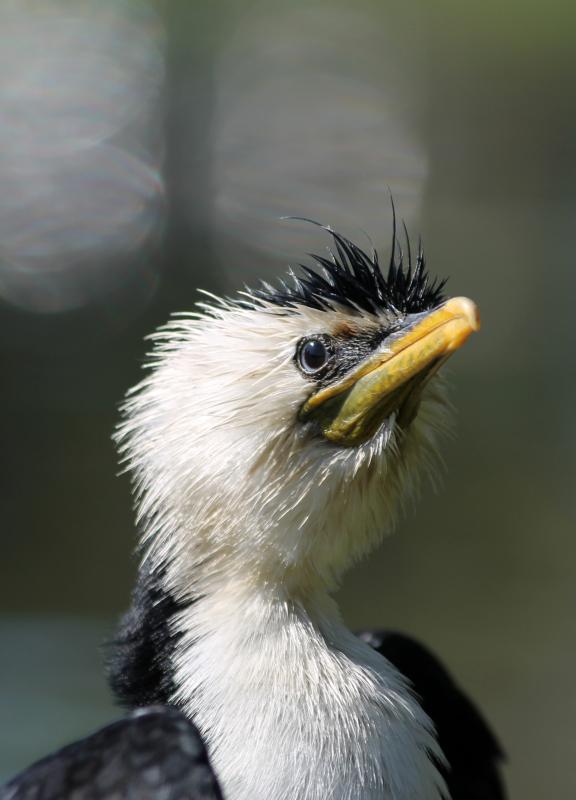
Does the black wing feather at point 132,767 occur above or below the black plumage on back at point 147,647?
below

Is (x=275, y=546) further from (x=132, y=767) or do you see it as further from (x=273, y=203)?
(x=273, y=203)

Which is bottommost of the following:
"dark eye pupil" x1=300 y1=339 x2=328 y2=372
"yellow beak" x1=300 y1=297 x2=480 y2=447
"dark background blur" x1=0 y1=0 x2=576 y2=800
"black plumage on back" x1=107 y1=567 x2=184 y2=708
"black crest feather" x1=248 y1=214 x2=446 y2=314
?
"black plumage on back" x1=107 y1=567 x2=184 y2=708

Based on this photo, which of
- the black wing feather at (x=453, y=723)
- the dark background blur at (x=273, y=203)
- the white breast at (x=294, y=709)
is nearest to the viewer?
the white breast at (x=294, y=709)

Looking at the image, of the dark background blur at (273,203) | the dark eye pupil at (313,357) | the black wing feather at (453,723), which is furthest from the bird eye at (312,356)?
the dark background blur at (273,203)

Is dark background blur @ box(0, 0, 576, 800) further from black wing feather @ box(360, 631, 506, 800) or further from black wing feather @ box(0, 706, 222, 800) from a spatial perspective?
black wing feather @ box(0, 706, 222, 800)

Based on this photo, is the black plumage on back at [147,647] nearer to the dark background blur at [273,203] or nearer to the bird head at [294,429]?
the bird head at [294,429]

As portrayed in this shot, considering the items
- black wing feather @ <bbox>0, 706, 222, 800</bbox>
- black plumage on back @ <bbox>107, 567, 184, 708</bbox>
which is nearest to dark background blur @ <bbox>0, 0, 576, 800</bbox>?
black plumage on back @ <bbox>107, 567, 184, 708</bbox>

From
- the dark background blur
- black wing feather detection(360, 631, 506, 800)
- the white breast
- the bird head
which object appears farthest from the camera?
the dark background blur
